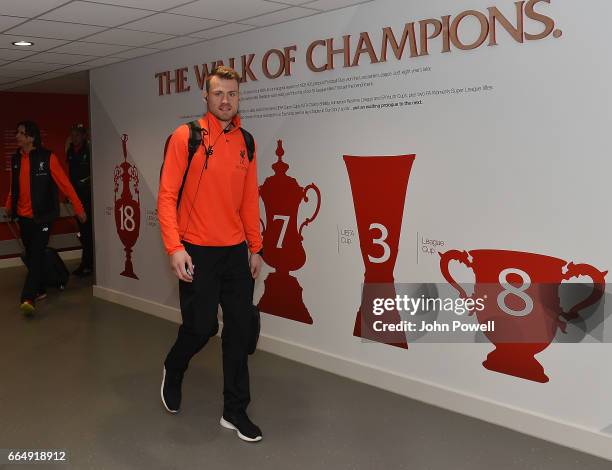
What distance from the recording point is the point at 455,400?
344 cm

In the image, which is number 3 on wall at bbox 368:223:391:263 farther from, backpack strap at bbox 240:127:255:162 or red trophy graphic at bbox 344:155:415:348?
backpack strap at bbox 240:127:255:162

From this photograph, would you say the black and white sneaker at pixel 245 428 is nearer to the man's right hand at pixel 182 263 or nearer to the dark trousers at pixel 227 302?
the dark trousers at pixel 227 302

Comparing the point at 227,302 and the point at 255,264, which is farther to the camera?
the point at 255,264

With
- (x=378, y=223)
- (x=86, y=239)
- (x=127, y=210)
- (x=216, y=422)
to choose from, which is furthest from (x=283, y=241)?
(x=86, y=239)

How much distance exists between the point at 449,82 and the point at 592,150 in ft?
2.74

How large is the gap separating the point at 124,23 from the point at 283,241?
1797 millimetres

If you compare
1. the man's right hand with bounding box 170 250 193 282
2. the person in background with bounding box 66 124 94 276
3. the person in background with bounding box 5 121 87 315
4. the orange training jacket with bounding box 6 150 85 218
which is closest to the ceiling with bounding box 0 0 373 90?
the person in background with bounding box 5 121 87 315

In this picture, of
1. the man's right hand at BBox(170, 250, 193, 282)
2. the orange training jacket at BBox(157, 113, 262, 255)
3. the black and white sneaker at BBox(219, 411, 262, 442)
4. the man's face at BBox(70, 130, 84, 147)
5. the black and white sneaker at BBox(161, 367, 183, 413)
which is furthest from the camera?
the man's face at BBox(70, 130, 84, 147)

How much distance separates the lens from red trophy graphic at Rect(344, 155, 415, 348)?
3.63 m

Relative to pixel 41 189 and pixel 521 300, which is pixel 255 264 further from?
pixel 41 189

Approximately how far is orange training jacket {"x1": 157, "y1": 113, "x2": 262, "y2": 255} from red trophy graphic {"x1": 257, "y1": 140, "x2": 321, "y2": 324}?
114cm

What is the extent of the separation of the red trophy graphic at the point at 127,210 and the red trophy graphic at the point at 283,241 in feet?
5.92

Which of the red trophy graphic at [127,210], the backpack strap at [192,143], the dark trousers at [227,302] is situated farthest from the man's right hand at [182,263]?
the red trophy graphic at [127,210]

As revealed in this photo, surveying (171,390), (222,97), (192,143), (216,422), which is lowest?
(216,422)
